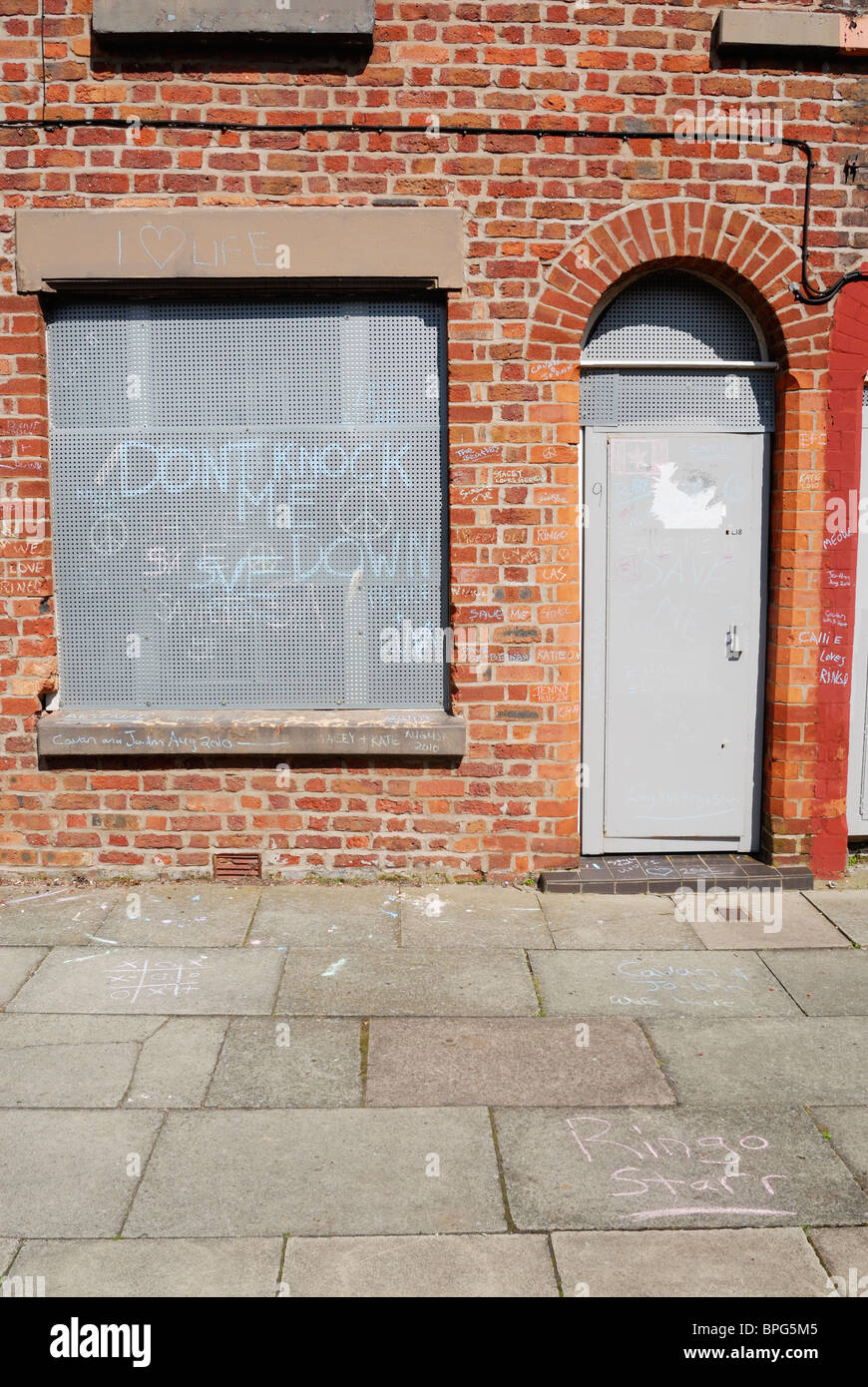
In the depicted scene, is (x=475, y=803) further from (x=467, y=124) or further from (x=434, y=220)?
(x=467, y=124)

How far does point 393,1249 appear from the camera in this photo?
3477 millimetres

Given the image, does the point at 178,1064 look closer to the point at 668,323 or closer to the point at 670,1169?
the point at 670,1169

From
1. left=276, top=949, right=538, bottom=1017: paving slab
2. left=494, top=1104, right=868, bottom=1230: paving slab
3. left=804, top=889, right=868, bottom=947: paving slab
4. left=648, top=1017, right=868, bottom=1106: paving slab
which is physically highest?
left=804, top=889, right=868, bottom=947: paving slab

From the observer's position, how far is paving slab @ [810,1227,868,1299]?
10.9 ft

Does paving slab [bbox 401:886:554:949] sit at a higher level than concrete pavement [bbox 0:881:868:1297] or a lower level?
higher

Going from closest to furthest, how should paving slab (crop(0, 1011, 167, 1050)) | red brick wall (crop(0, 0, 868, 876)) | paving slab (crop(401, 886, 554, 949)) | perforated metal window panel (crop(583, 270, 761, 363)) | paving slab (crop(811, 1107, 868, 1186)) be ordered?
paving slab (crop(811, 1107, 868, 1186)) → paving slab (crop(0, 1011, 167, 1050)) → paving slab (crop(401, 886, 554, 949)) → red brick wall (crop(0, 0, 868, 876)) → perforated metal window panel (crop(583, 270, 761, 363))


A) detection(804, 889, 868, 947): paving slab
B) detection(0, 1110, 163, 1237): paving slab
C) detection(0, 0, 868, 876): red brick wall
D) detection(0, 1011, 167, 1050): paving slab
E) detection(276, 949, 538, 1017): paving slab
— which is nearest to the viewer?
detection(0, 1110, 163, 1237): paving slab

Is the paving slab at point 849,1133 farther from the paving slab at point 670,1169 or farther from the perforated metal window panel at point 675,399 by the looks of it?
the perforated metal window panel at point 675,399

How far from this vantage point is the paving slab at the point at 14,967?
208 inches

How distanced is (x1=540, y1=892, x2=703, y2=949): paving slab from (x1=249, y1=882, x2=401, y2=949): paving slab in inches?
33.6

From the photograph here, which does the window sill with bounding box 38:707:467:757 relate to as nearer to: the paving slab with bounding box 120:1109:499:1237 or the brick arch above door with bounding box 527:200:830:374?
the brick arch above door with bounding box 527:200:830:374

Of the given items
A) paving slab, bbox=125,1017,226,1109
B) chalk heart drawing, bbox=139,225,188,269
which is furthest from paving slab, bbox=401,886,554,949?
chalk heart drawing, bbox=139,225,188,269

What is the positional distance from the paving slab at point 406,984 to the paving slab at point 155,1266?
1.59 m

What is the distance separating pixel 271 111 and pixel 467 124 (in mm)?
1034
